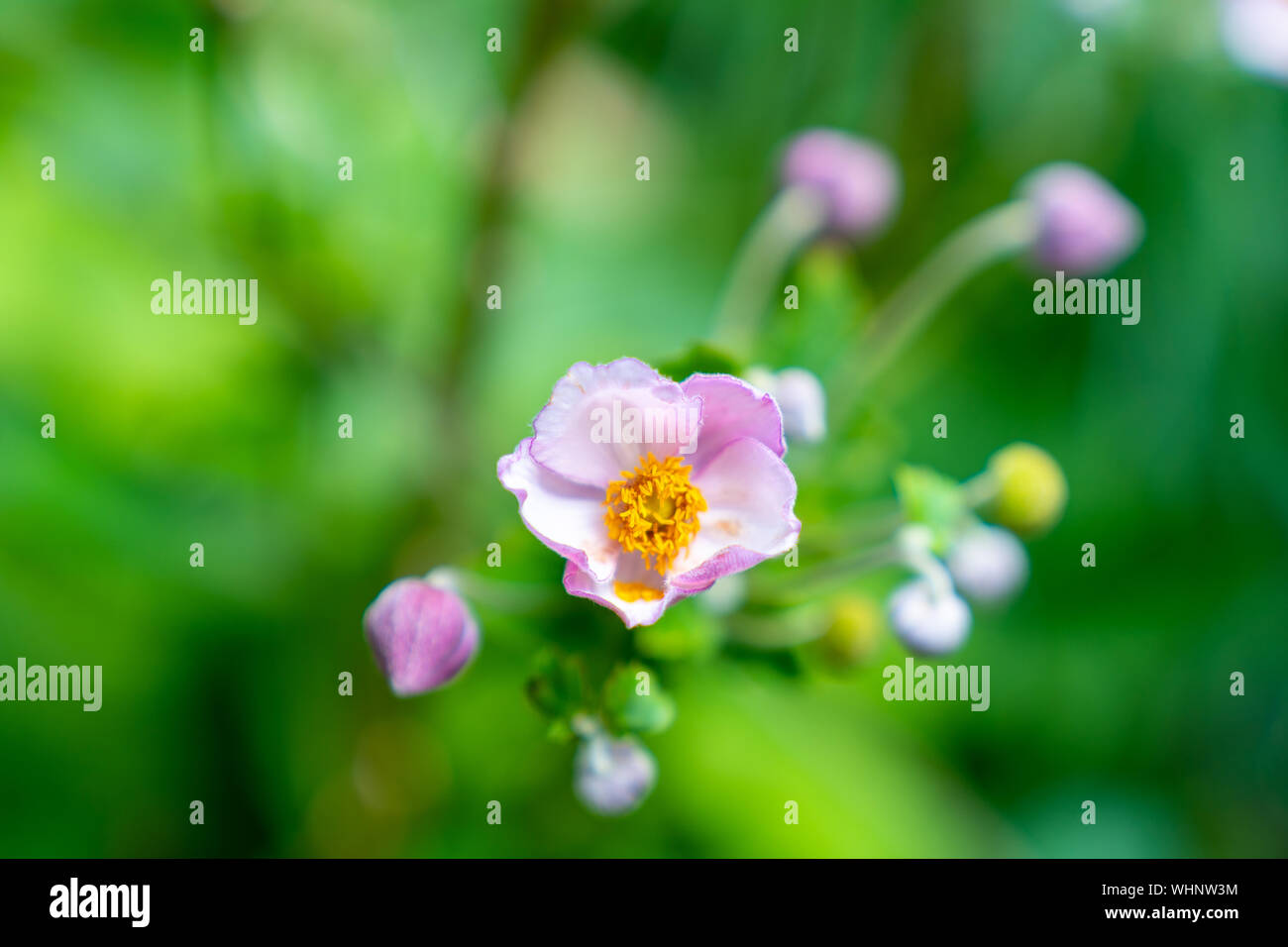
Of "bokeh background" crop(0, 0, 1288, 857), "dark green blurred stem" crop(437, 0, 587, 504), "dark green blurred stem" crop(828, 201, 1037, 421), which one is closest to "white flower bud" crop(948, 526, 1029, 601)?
"dark green blurred stem" crop(828, 201, 1037, 421)

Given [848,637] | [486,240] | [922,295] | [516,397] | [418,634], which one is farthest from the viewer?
[516,397]

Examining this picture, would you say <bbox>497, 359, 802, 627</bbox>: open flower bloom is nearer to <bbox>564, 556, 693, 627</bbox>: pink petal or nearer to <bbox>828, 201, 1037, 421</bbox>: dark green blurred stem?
<bbox>564, 556, 693, 627</bbox>: pink petal

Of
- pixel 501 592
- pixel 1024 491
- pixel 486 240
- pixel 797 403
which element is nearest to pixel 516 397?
pixel 486 240

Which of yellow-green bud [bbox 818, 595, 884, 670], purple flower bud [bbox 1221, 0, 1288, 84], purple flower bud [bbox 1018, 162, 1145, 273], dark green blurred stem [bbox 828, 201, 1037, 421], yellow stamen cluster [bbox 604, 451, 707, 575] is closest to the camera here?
yellow stamen cluster [bbox 604, 451, 707, 575]

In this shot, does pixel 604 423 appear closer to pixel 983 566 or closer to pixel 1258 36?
pixel 983 566

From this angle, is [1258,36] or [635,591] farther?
[1258,36]

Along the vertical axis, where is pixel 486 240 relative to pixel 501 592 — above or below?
above

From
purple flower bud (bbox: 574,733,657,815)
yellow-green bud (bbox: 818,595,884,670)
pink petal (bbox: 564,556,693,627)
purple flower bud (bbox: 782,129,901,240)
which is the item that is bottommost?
purple flower bud (bbox: 574,733,657,815)
